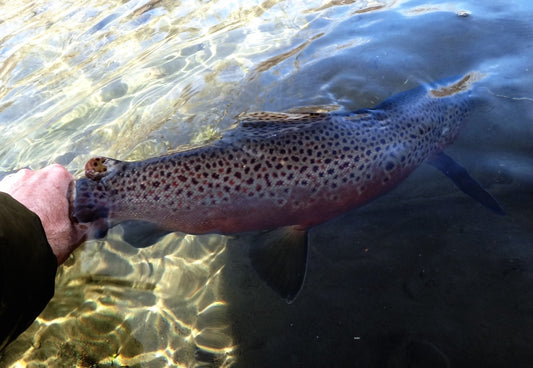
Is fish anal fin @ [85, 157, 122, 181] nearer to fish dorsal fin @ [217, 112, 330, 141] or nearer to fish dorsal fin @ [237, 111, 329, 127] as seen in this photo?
fish dorsal fin @ [217, 112, 330, 141]

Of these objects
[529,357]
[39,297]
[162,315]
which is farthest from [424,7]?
[39,297]

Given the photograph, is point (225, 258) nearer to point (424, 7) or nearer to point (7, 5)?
point (424, 7)

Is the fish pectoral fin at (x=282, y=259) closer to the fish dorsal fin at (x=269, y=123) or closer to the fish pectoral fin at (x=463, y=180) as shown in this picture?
the fish dorsal fin at (x=269, y=123)

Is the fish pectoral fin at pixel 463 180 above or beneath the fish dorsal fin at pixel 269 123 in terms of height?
beneath

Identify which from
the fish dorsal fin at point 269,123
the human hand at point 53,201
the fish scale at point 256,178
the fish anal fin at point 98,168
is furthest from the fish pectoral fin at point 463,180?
the human hand at point 53,201

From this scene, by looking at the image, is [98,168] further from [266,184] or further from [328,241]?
[328,241]

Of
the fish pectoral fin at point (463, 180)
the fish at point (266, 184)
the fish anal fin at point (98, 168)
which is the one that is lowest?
the fish pectoral fin at point (463, 180)
